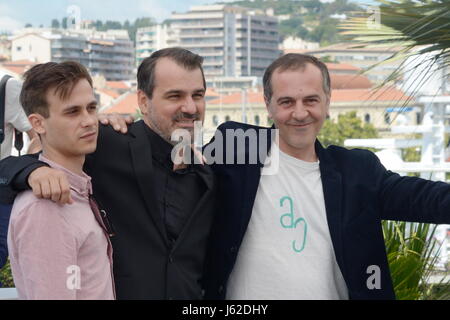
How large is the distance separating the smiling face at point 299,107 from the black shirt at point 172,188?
10.4 inches

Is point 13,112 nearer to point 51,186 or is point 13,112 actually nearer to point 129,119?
point 129,119

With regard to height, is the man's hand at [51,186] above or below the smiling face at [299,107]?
below

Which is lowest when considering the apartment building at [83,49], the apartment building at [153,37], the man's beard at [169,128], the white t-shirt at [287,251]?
the white t-shirt at [287,251]

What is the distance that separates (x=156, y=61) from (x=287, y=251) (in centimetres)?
62

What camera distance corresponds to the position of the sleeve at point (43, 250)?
1688mm

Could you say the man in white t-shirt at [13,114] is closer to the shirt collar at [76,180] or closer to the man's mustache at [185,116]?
the man's mustache at [185,116]

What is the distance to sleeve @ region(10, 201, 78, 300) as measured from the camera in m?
1.69

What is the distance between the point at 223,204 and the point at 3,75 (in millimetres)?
1421

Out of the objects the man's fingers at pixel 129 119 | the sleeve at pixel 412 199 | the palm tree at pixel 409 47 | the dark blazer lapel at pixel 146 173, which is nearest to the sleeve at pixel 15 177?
the dark blazer lapel at pixel 146 173

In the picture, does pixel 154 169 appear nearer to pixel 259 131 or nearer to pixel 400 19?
pixel 259 131

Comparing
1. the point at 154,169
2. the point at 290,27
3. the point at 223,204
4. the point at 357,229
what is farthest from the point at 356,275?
the point at 290,27
